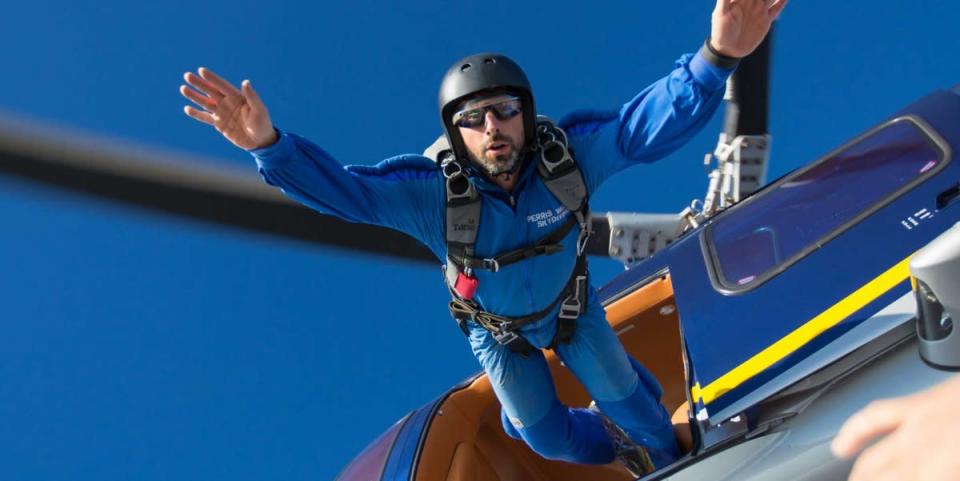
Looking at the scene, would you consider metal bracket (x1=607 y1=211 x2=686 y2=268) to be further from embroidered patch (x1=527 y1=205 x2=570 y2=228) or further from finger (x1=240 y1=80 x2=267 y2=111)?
finger (x1=240 y1=80 x2=267 y2=111)

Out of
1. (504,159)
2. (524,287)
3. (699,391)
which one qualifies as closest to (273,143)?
(504,159)

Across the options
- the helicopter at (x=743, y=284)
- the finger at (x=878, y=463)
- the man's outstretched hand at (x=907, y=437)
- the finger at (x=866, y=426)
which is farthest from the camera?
the helicopter at (x=743, y=284)

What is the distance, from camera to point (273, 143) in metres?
1.88

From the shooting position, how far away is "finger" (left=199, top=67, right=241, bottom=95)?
1.81 m

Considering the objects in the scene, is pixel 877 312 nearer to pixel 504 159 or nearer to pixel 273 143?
pixel 504 159

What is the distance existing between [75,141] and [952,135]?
2.24 meters

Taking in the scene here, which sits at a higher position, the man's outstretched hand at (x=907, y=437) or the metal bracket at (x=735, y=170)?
the metal bracket at (x=735, y=170)

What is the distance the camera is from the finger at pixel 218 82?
71.4 inches

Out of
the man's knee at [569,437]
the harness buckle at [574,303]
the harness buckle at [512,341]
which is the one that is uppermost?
the harness buckle at [574,303]

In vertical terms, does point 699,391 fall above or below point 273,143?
below

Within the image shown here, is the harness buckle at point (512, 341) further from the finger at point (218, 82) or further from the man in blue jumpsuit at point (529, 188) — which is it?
the finger at point (218, 82)

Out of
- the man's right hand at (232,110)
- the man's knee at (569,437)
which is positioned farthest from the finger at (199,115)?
the man's knee at (569,437)

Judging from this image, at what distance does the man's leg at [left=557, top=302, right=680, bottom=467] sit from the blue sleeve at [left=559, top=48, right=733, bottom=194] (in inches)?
16.0

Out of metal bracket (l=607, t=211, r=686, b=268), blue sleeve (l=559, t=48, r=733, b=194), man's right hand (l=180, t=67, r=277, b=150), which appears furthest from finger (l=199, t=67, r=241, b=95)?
metal bracket (l=607, t=211, r=686, b=268)
